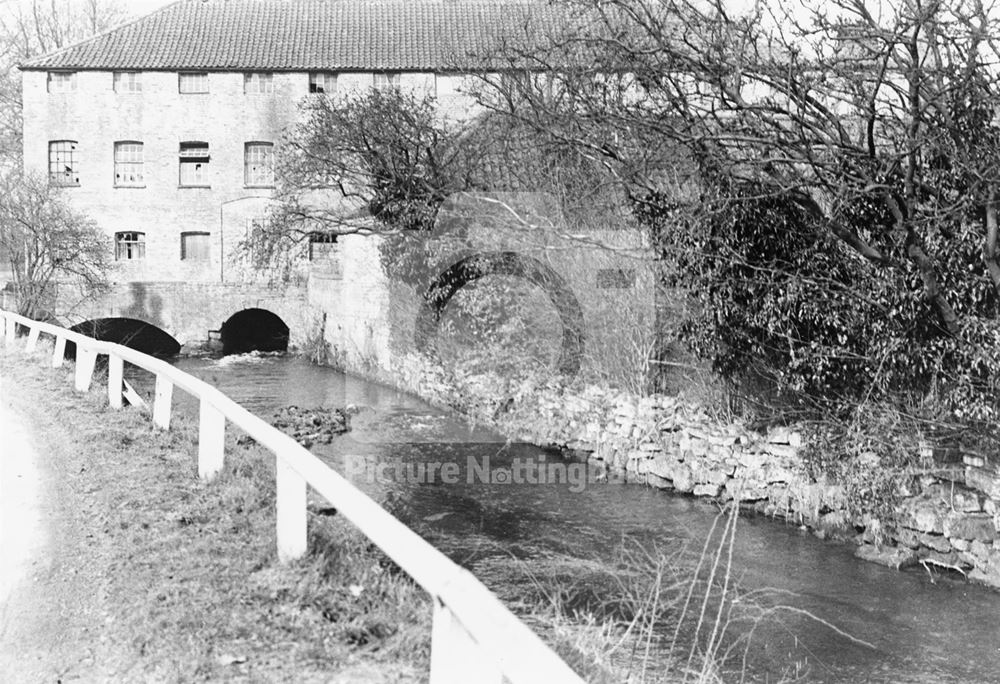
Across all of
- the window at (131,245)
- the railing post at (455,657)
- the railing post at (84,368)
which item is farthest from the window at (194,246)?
the railing post at (455,657)

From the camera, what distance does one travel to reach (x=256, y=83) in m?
34.9

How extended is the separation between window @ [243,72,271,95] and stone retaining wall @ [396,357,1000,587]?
20.5 m

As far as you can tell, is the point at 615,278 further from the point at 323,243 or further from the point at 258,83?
the point at 258,83

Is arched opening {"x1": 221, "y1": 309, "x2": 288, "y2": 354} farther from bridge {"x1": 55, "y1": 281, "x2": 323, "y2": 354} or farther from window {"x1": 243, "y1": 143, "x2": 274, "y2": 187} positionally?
window {"x1": 243, "y1": 143, "x2": 274, "y2": 187}

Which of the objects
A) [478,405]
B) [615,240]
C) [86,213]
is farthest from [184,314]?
[615,240]

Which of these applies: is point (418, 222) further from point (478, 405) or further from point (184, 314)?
point (184, 314)

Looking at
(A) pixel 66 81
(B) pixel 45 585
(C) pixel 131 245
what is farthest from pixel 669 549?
(A) pixel 66 81

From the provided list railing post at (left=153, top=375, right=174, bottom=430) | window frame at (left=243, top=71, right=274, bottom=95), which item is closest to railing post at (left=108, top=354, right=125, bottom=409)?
railing post at (left=153, top=375, right=174, bottom=430)

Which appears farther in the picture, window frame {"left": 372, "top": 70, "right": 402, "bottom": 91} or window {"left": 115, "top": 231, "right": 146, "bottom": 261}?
window frame {"left": 372, "top": 70, "right": 402, "bottom": 91}

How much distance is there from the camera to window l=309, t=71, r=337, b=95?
115 ft

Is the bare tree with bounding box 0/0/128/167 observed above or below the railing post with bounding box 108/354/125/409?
above

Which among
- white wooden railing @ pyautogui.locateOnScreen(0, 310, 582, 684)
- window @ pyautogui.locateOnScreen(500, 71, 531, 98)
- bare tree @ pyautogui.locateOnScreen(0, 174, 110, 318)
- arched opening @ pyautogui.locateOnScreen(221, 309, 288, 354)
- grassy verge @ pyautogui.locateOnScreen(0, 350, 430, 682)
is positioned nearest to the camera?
white wooden railing @ pyautogui.locateOnScreen(0, 310, 582, 684)

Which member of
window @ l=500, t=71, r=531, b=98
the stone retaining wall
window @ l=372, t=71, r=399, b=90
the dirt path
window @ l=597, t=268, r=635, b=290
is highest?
window @ l=372, t=71, r=399, b=90

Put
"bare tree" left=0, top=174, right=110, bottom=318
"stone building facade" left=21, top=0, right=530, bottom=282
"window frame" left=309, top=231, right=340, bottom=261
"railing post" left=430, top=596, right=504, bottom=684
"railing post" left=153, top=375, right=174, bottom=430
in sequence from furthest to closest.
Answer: "stone building facade" left=21, top=0, right=530, bottom=282
"window frame" left=309, top=231, right=340, bottom=261
"bare tree" left=0, top=174, right=110, bottom=318
"railing post" left=153, top=375, right=174, bottom=430
"railing post" left=430, top=596, right=504, bottom=684
